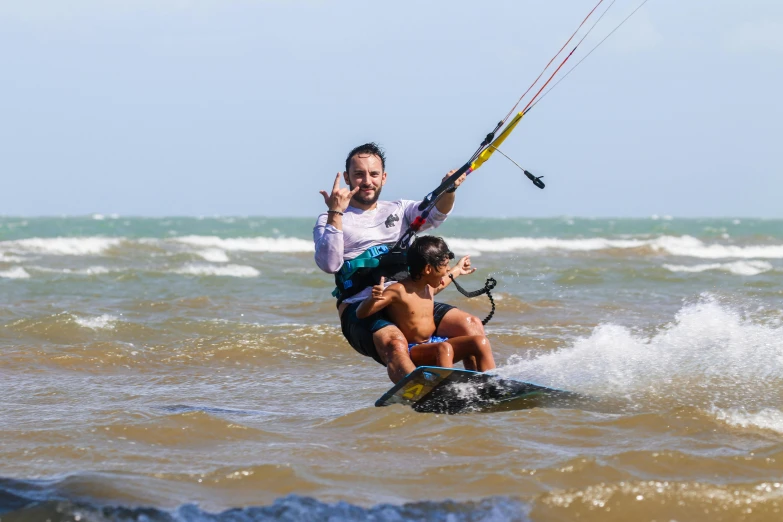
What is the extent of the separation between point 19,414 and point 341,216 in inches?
101

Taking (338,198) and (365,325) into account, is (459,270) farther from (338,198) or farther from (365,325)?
(338,198)

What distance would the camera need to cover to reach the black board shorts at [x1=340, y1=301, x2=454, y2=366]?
575 cm

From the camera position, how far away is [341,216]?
5.53 m

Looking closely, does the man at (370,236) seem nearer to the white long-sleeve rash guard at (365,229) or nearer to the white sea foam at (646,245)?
the white long-sleeve rash guard at (365,229)

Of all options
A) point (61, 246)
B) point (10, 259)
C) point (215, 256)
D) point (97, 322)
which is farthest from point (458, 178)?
point (61, 246)

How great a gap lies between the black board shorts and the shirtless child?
8 cm

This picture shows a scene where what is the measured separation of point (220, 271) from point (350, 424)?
15.2 meters

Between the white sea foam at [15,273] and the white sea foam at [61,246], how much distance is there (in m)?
7.81

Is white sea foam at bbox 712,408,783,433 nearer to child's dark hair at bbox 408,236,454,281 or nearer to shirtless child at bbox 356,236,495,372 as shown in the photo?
shirtless child at bbox 356,236,495,372

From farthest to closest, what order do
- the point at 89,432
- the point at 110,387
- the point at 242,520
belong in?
the point at 110,387, the point at 89,432, the point at 242,520

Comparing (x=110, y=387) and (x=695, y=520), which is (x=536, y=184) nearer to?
(x=695, y=520)

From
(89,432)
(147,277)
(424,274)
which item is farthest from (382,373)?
(147,277)

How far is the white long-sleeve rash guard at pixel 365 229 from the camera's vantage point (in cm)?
557

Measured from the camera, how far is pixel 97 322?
11.1 m
